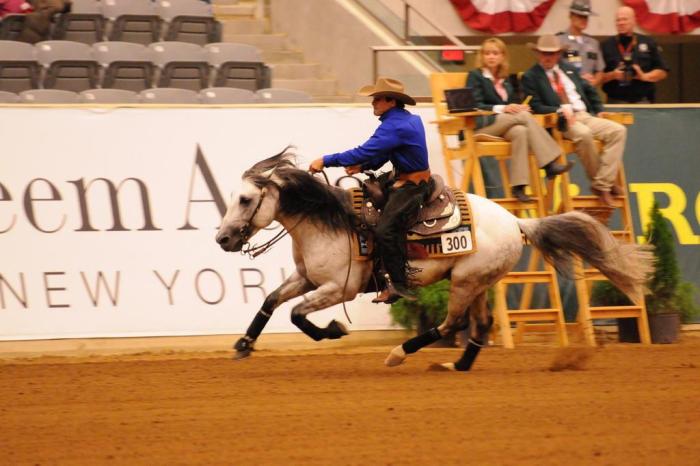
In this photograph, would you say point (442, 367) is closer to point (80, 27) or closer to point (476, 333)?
point (476, 333)

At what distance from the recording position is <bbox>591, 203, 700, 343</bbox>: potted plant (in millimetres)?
12664

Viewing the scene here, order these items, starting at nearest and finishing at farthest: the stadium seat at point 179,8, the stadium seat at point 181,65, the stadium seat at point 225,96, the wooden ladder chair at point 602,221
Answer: the wooden ladder chair at point 602,221
the stadium seat at point 225,96
the stadium seat at point 181,65
the stadium seat at point 179,8

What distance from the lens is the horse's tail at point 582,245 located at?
33.1 feet

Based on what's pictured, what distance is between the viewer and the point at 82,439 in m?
6.98

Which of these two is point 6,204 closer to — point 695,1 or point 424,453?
point 424,453

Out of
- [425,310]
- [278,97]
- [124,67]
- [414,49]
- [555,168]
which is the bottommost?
[425,310]

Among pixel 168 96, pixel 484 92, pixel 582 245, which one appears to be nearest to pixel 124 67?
pixel 168 96

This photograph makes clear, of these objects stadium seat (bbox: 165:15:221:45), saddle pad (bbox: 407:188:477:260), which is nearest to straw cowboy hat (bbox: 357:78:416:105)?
saddle pad (bbox: 407:188:477:260)

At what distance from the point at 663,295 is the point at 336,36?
6.12m

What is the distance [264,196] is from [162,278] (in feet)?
9.18

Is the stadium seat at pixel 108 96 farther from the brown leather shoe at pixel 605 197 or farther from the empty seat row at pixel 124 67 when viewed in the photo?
the brown leather shoe at pixel 605 197

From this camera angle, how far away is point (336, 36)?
16500 mm

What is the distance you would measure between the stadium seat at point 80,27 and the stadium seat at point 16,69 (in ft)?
3.11

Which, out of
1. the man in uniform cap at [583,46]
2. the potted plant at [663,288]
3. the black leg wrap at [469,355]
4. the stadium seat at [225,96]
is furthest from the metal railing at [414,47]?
the black leg wrap at [469,355]
